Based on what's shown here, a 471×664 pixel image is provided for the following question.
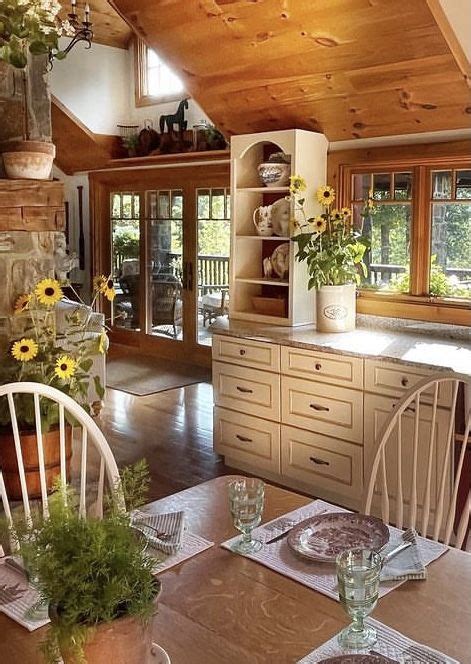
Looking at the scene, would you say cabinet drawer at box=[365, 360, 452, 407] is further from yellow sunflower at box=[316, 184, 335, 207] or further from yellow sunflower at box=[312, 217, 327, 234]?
yellow sunflower at box=[316, 184, 335, 207]

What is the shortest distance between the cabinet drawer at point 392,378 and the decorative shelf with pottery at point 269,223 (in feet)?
2.79

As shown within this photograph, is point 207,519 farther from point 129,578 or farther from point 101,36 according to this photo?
point 101,36

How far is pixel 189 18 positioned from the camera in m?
3.94

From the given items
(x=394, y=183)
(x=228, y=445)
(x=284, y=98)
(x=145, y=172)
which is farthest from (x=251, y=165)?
(x=145, y=172)

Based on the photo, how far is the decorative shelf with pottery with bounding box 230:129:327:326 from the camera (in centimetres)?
Answer: 432

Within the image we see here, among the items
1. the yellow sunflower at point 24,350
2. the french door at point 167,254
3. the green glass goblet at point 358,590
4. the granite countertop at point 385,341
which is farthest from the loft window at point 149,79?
the green glass goblet at point 358,590

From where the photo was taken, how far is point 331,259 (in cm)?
404

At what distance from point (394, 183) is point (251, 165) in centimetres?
91

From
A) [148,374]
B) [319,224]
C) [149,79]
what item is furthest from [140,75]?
[319,224]

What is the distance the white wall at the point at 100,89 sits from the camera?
286 inches

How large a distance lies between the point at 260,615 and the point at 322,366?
248cm

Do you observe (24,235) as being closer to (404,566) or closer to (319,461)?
(319,461)

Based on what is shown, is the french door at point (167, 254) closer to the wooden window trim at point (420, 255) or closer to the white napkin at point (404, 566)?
the wooden window trim at point (420, 255)

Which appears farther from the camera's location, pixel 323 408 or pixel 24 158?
pixel 323 408
